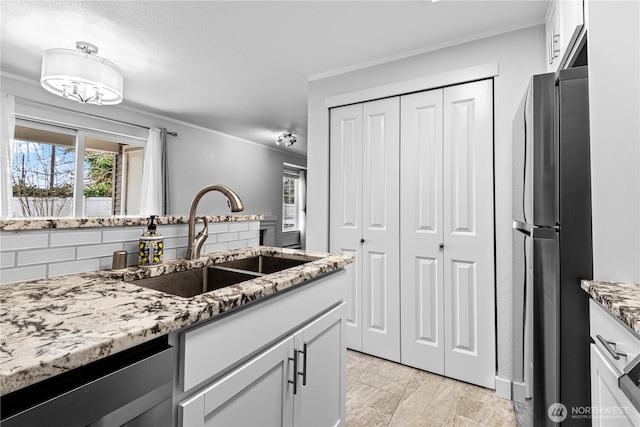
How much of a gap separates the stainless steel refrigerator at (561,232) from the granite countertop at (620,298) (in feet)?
0.27

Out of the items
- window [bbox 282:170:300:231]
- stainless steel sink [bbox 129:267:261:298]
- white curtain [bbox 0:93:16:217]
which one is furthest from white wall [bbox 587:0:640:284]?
window [bbox 282:170:300:231]

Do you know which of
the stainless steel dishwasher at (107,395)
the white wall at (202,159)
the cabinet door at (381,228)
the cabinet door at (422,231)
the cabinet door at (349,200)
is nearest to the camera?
the stainless steel dishwasher at (107,395)

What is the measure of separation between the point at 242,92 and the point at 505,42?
8.14ft

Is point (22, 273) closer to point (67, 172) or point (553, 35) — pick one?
point (553, 35)

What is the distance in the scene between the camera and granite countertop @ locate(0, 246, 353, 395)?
1.59 feet

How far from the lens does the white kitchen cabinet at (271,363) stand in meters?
0.75

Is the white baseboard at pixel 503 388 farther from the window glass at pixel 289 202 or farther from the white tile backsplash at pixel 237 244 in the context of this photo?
the window glass at pixel 289 202

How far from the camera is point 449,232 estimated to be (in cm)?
216

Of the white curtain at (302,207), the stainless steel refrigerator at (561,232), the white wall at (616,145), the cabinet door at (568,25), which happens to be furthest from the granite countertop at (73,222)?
the white curtain at (302,207)

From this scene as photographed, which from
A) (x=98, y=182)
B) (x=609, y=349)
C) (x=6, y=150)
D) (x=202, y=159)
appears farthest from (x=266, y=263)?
(x=202, y=159)

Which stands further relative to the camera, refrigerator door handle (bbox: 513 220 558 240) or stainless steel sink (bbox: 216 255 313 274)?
stainless steel sink (bbox: 216 255 313 274)

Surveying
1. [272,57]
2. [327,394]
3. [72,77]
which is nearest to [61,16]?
[72,77]

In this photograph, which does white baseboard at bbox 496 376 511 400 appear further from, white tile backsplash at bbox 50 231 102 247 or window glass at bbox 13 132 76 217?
window glass at bbox 13 132 76 217

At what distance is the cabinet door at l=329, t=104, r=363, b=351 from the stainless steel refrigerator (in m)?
1.37
